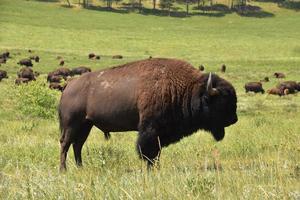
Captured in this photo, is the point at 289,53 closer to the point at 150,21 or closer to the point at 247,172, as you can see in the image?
the point at 150,21

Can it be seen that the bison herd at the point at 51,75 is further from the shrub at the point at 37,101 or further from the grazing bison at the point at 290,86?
the grazing bison at the point at 290,86

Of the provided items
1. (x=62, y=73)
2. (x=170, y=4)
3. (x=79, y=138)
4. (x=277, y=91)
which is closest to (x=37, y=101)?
(x=79, y=138)

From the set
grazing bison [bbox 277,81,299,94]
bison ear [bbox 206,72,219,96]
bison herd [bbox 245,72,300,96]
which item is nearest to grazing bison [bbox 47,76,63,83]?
bison herd [bbox 245,72,300,96]

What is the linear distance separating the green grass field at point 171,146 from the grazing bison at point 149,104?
454 mm

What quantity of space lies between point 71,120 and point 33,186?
4.64m

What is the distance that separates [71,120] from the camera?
9.42 m

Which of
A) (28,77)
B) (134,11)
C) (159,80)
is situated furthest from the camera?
(134,11)

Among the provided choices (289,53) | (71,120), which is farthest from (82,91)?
(289,53)

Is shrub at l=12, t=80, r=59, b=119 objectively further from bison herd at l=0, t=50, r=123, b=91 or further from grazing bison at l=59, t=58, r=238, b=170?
grazing bison at l=59, t=58, r=238, b=170

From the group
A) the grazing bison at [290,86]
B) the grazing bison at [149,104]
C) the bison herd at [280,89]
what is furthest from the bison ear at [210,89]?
the grazing bison at [290,86]

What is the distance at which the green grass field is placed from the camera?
4762 mm

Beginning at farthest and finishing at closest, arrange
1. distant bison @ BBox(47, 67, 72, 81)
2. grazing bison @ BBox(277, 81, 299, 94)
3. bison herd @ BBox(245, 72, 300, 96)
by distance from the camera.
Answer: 1. distant bison @ BBox(47, 67, 72, 81)
2. grazing bison @ BBox(277, 81, 299, 94)
3. bison herd @ BBox(245, 72, 300, 96)

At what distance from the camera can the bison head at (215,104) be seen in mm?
9047

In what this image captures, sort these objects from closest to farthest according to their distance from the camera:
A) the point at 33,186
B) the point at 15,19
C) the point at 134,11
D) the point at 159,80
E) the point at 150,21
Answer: the point at 33,186, the point at 159,80, the point at 15,19, the point at 150,21, the point at 134,11
